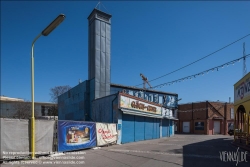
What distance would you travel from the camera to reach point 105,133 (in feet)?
53.9

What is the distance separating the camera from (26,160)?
9.83 metres

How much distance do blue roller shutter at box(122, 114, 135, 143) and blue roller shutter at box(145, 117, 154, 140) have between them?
10.3ft

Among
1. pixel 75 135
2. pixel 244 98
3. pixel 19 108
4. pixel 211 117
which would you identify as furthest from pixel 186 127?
pixel 19 108

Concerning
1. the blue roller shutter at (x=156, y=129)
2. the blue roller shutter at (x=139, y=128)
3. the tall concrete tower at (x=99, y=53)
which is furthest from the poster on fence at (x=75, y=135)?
the blue roller shutter at (x=156, y=129)

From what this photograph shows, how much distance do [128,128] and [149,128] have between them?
5.02m

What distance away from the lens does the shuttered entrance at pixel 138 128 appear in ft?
65.4

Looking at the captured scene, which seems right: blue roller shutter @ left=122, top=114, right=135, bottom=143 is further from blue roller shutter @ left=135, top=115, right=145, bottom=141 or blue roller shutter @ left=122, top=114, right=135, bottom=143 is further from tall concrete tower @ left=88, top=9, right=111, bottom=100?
tall concrete tower @ left=88, top=9, right=111, bottom=100

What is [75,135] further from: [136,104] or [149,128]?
[149,128]

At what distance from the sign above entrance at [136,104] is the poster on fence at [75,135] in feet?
16.5

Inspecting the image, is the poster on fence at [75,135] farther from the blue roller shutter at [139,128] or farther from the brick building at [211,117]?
the brick building at [211,117]

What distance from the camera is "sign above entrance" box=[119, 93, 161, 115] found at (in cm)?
1952

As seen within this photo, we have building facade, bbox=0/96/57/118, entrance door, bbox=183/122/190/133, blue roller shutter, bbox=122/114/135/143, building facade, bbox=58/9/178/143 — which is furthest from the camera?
building facade, bbox=0/96/57/118

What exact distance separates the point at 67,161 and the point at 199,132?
38.8 meters

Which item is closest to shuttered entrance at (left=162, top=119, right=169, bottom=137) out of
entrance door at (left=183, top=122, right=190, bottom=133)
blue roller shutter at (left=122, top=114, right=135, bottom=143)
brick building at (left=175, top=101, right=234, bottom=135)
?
blue roller shutter at (left=122, top=114, right=135, bottom=143)
